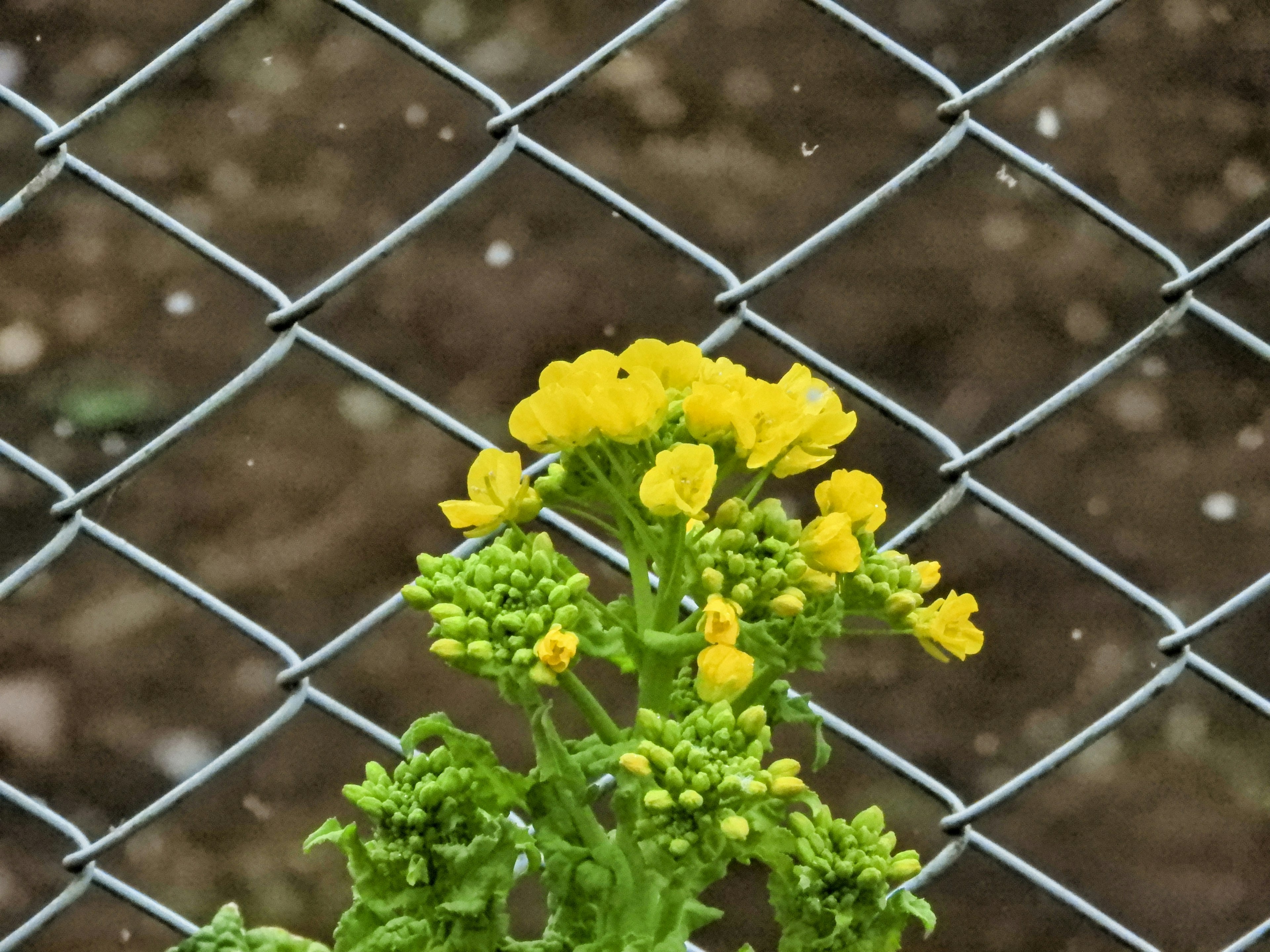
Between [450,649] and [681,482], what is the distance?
11 centimetres

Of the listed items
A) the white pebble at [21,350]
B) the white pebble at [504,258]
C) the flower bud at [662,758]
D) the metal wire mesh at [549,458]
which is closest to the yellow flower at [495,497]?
the flower bud at [662,758]

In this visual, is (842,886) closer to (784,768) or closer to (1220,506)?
(784,768)

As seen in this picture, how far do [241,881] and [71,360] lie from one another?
1.18 ft

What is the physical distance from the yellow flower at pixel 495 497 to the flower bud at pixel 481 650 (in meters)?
0.06

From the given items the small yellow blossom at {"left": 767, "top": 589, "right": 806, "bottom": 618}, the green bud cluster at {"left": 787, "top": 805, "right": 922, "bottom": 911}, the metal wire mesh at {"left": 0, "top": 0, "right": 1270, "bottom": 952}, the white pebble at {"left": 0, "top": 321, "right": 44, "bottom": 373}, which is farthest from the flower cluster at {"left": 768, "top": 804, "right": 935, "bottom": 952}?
the white pebble at {"left": 0, "top": 321, "right": 44, "bottom": 373}

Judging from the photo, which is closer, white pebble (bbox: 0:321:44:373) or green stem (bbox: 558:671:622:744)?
green stem (bbox: 558:671:622:744)

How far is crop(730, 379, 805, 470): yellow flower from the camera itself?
0.52 m

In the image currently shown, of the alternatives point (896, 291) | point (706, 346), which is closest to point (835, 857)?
point (706, 346)

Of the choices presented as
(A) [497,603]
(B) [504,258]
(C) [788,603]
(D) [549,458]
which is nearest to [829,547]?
(C) [788,603]

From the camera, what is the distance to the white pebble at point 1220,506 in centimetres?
A: 90

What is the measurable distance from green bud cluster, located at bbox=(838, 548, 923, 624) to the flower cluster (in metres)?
0.09

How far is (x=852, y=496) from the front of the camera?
1.79 ft

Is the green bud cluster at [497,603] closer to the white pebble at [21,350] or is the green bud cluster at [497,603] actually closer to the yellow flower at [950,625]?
the yellow flower at [950,625]

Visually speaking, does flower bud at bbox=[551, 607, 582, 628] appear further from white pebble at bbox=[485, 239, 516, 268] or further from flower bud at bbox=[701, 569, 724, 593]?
white pebble at bbox=[485, 239, 516, 268]
